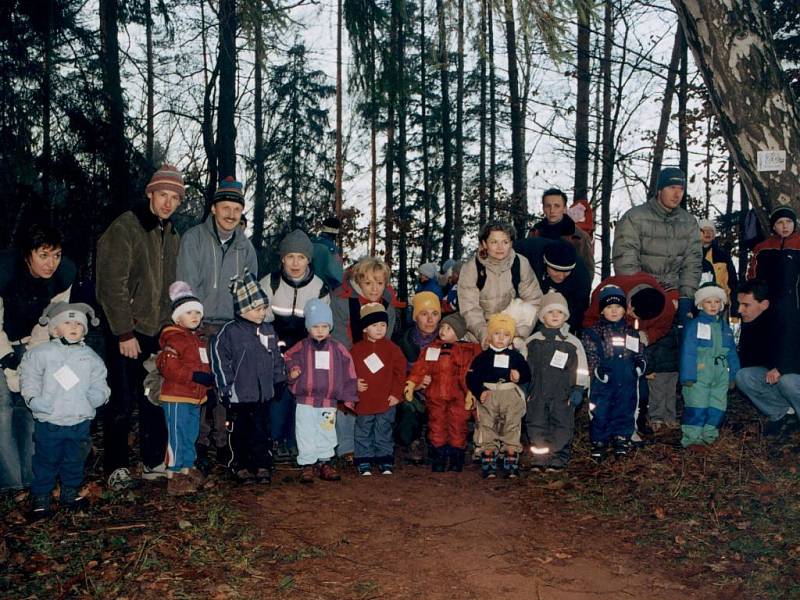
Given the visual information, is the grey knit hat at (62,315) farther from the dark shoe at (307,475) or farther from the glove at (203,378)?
the dark shoe at (307,475)

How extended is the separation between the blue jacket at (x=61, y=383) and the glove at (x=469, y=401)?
10.2 feet

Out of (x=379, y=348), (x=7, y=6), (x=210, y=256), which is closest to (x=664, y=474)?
(x=379, y=348)

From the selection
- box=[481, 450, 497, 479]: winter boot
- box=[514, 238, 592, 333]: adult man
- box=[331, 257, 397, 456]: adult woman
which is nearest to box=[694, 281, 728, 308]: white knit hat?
box=[514, 238, 592, 333]: adult man

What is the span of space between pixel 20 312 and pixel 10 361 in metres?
0.38

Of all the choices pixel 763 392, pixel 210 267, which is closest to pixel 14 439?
pixel 210 267

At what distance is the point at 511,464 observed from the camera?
6168 mm

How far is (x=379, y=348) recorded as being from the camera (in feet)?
21.2

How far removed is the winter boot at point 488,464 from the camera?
613 centimetres

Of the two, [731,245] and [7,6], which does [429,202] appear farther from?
[7,6]

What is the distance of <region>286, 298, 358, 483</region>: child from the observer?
6.02 metres

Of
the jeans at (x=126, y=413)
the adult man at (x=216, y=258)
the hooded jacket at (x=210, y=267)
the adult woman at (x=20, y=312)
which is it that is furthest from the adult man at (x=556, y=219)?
the adult woman at (x=20, y=312)

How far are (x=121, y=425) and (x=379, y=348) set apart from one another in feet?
7.70

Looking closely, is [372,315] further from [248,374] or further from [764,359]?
[764,359]

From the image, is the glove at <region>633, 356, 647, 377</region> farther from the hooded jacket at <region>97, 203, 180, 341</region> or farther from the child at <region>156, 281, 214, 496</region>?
the hooded jacket at <region>97, 203, 180, 341</region>
